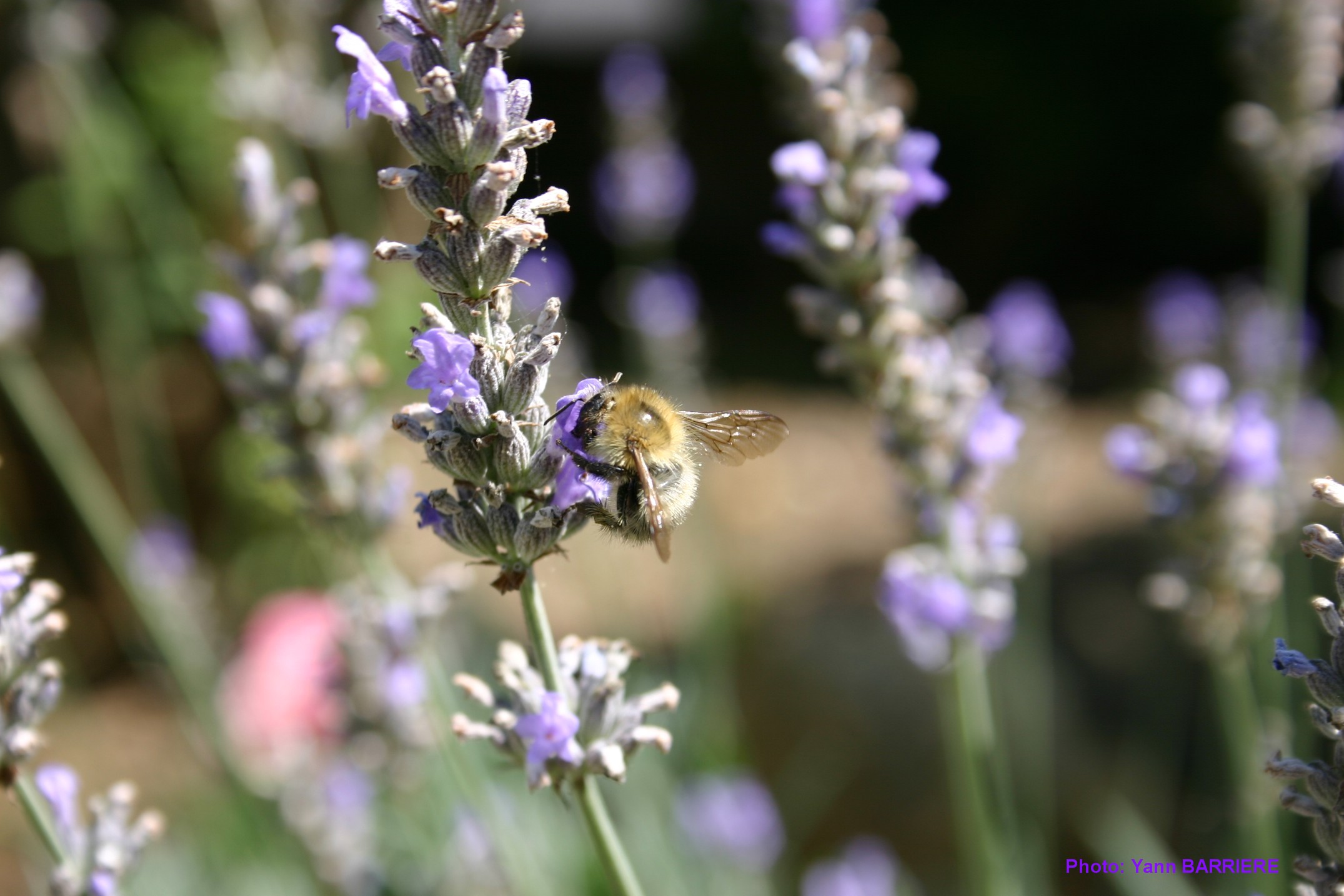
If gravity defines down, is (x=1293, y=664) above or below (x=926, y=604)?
above

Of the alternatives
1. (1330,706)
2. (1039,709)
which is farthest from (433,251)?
(1039,709)

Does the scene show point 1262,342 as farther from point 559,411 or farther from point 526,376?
point 526,376

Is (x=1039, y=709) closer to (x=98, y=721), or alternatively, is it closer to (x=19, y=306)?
(x=19, y=306)

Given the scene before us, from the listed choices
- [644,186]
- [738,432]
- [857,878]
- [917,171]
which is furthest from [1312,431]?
[738,432]

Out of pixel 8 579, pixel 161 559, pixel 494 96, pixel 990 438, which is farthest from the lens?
pixel 161 559

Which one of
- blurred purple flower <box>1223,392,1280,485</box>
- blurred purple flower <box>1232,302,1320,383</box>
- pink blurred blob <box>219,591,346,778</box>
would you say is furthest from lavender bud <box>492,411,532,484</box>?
pink blurred blob <box>219,591,346,778</box>

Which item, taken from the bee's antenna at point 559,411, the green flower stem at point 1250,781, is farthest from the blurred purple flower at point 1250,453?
the bee's antenna at point 559,411
